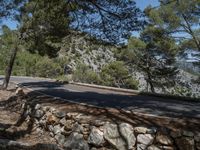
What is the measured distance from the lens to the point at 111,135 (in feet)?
37.0

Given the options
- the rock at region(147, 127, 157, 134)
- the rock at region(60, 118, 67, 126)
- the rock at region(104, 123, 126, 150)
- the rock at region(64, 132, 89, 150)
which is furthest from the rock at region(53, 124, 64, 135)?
the rock at region(147, 127, 157, 134)

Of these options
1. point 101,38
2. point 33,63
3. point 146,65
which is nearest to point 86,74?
point 33,63

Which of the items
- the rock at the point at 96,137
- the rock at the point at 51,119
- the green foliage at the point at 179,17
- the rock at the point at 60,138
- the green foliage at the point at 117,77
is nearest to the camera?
the rock at the point at 96,137

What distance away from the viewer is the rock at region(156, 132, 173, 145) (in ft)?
34.1

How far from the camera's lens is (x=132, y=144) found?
10844 mm

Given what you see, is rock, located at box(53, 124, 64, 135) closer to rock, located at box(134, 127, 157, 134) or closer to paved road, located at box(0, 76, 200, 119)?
paved road, located at box(0, 76, 200, 119)

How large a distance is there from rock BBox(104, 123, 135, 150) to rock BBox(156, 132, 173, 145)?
2.52 feet

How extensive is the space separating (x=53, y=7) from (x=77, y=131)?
5.49m

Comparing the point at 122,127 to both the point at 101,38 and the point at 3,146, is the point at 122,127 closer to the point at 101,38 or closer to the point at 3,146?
the point at 3,146

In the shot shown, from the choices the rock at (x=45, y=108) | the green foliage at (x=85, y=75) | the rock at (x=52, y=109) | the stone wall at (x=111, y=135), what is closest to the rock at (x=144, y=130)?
the stone wall at (x=111, y=135)

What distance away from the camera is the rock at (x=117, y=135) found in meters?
10.9

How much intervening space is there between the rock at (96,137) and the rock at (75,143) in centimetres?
25

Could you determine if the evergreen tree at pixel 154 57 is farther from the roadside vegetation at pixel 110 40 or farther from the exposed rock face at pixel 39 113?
the exposed rock face at pixel 39 113

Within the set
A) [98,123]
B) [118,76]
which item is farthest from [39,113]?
[118,76]
